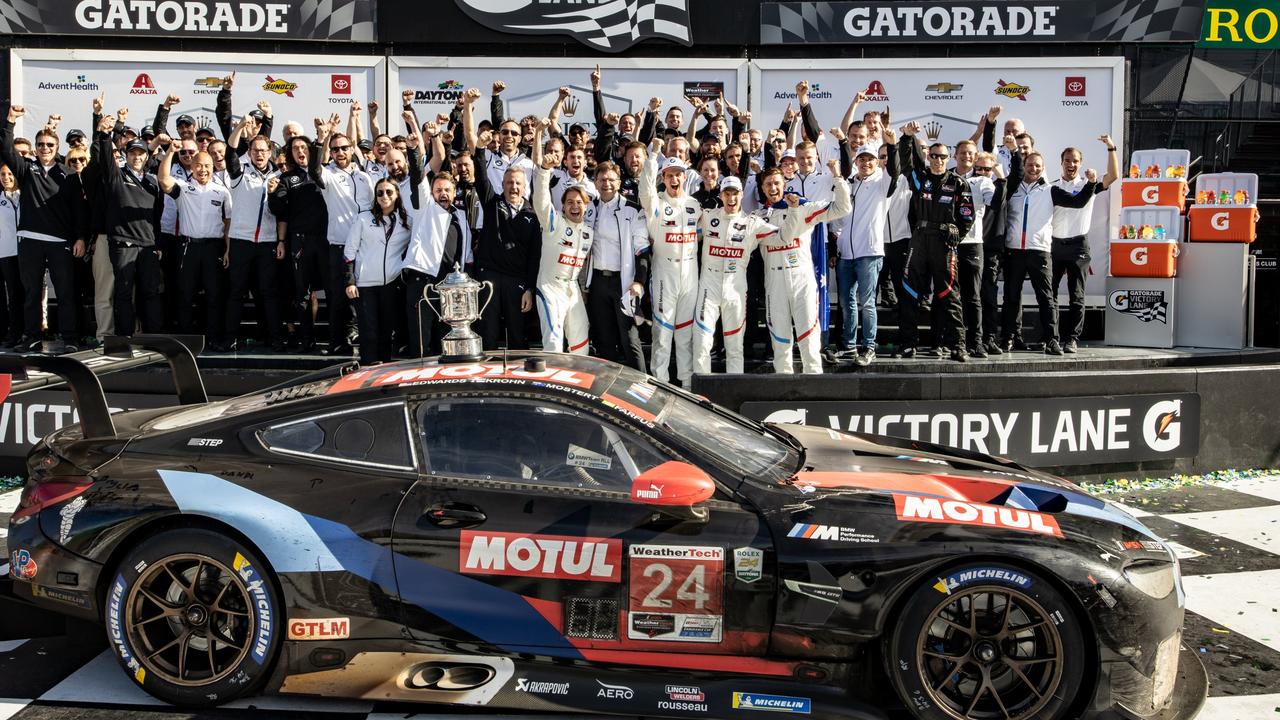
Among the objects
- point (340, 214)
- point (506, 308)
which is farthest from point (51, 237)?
point (506, 308)

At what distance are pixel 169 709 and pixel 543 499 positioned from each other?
5.43 ft

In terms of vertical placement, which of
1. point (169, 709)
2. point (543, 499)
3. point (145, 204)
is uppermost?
point (145, 204)

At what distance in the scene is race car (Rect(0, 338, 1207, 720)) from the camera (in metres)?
3.75

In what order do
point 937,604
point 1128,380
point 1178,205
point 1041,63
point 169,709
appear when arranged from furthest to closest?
point 1041,63, point 1178,205, point 1128,380, point 169,709, point 937,604

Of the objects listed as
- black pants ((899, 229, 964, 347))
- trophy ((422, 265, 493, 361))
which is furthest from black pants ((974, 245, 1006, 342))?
trophy ((422, 265, 493, 361))

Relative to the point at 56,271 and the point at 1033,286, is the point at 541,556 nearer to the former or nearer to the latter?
the point at 1033,286

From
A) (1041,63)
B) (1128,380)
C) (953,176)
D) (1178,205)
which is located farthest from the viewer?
(1041,63)

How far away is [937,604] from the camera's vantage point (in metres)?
3.73

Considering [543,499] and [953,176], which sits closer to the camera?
[543,499]

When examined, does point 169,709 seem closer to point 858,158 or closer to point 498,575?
point 498,575

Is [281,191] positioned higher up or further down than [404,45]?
further down

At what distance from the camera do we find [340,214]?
9.14 m

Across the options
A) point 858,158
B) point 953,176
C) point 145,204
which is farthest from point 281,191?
point 953,176

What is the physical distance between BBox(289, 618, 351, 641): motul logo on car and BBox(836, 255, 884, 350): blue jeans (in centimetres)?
599
